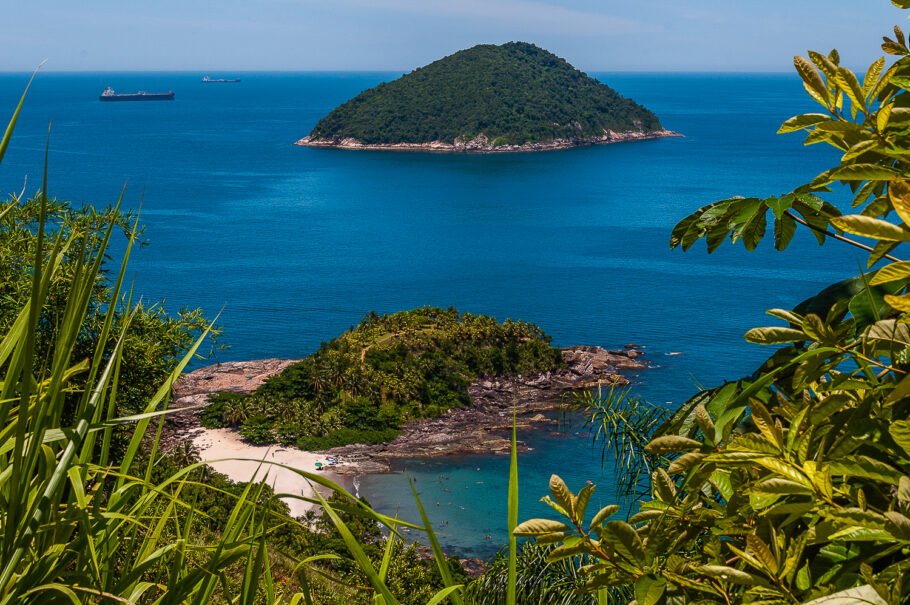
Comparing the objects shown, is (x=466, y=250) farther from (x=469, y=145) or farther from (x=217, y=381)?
(x=469, y=145)

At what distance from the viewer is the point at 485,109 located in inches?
4412

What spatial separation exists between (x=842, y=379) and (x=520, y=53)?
14067 cm

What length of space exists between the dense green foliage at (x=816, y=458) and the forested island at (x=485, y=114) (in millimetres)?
105945

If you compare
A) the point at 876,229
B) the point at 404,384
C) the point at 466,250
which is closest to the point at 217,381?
the point at 404,384

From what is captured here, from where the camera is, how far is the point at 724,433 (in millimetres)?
1653

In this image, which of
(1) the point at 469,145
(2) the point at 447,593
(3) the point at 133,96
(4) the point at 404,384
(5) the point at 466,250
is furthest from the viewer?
(3) the point at 133,96

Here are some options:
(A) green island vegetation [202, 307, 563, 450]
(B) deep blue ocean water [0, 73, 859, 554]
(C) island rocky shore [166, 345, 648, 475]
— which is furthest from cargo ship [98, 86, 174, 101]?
(A) green island vegetation [202, 307, 563, 450]

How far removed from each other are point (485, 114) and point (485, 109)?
3.89 ft

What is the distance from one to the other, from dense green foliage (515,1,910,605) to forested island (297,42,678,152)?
105945 mm

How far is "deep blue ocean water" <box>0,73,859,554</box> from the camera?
3512 centimetres

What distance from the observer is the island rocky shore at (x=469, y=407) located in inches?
→ 1229

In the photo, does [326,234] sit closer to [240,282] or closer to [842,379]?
[240,282]

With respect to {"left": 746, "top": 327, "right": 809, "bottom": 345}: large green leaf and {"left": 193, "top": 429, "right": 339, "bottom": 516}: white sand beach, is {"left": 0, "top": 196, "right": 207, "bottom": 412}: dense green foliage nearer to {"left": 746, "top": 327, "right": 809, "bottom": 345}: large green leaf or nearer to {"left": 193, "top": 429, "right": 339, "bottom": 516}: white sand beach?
{"left": 746, "top": 327, "right": 809, "bottom": 345}: large green leaf

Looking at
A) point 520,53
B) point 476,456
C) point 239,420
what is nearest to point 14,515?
point 476,456
